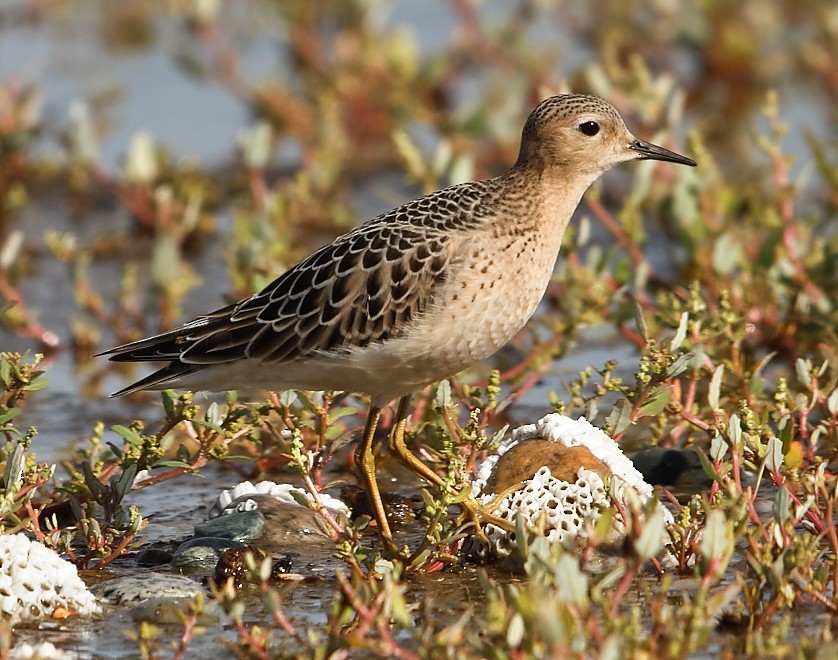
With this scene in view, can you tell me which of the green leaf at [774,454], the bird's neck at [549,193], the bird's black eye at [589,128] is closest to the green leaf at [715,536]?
the green leaf at [774,454]

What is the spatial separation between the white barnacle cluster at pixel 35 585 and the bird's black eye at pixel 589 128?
253 centimetres

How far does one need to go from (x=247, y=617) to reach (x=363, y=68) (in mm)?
6881

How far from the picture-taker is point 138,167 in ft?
30.9

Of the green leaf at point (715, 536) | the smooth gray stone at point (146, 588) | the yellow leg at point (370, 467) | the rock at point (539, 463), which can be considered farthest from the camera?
the yellow leg at point (370, 467)

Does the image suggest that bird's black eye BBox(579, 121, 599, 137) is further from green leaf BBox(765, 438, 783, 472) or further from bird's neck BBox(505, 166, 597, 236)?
green leaf BBox(765, 438, 783, 472)

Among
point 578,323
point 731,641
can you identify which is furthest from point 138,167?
point 731,641

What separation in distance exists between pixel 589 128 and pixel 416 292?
1.05m

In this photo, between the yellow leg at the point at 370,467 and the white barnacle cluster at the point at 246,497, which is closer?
the yellow leg at the point at 370,467

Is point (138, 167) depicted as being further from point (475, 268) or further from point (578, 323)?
point (475, 268)

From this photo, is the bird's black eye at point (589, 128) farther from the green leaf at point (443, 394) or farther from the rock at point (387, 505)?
the rock at point (387, 505)

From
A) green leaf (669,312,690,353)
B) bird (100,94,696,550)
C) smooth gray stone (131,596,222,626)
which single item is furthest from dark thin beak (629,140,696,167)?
smooth gray stone (131,596,222,626)

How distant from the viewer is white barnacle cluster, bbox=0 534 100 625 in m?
4.59

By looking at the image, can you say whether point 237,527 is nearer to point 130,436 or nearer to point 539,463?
point 130,436

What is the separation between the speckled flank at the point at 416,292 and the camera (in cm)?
526
